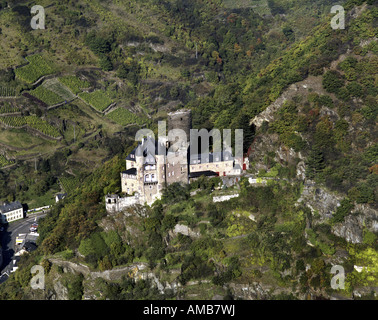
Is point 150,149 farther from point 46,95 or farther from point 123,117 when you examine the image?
point 46,95

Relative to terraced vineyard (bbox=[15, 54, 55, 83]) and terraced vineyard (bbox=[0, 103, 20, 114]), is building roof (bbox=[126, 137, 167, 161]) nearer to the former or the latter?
terraced vineyard (bbox=[0, 103, 20, 114])

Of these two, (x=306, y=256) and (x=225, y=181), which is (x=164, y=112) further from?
(x=306, y=256)

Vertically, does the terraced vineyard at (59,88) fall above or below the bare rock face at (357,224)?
above

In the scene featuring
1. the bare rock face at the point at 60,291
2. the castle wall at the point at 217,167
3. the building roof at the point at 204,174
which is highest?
the castle wall at the point at 217,167

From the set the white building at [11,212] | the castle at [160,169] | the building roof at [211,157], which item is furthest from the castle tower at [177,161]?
the white building at [11,212]

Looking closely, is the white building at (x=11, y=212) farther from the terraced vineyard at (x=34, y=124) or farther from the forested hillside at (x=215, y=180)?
the terraced vineyard at (x=34, y=124)

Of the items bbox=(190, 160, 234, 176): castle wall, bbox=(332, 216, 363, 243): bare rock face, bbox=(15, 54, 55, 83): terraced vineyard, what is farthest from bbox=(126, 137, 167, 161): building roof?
bbox=(15, 54, 55, 83): terraced vineyard

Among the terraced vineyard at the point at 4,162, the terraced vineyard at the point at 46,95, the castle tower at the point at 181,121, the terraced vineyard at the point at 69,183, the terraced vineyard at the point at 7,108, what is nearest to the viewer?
the castle tower at the point at 181,121
